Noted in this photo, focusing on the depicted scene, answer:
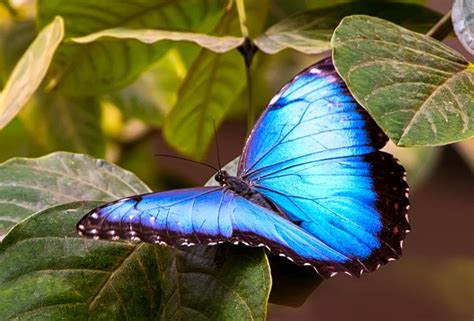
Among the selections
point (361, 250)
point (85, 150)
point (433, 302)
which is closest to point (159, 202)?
point (361, 250)

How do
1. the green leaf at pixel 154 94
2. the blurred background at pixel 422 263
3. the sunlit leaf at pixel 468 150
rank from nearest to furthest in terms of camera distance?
1. the green leaf at pixel 154 94
2. the sunlit leaf at pixel 468 150
3. the blurred background at pixel 422 263

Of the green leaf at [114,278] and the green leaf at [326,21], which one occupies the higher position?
the green leaf at [326,21]

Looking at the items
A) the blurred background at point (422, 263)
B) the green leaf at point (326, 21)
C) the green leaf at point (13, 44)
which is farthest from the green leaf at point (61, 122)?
Result: the blurred background at point (422, 263)

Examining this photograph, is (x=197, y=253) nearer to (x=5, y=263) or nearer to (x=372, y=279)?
(x=5, y=263)

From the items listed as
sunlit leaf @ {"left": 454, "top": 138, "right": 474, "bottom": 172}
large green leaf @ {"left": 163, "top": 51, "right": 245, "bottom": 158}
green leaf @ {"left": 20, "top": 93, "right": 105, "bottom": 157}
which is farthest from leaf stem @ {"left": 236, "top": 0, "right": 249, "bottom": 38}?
sunlit leaf @ {"left": 454, "top": 138, "right": 474, "bottom": 172}

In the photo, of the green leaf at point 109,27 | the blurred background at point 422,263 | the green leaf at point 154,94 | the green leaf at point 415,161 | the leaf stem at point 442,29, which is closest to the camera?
the leaf stem at point 442,29

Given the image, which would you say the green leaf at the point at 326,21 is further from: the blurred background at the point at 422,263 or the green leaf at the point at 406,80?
the blurred background at the point at 422,263

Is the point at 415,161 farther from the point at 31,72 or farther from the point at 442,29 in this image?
the point at 31,72
